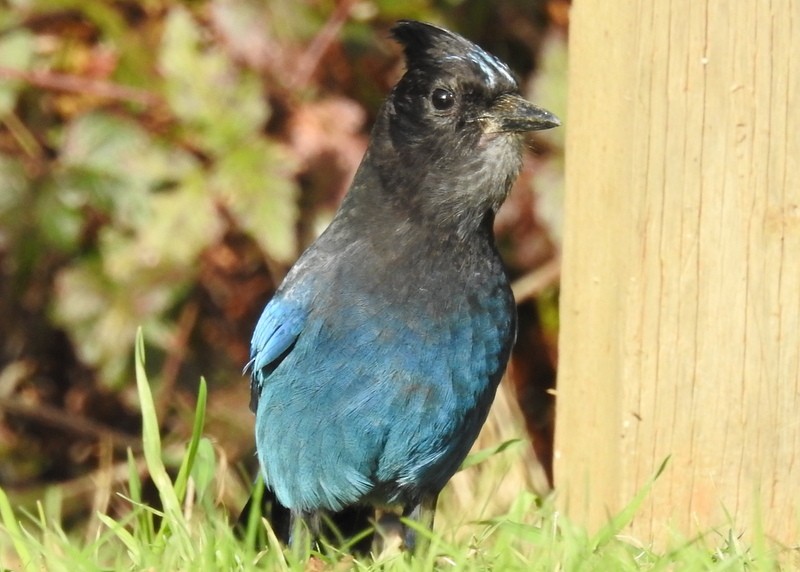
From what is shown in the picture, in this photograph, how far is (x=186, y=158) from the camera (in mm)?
3809

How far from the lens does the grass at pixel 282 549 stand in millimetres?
2375

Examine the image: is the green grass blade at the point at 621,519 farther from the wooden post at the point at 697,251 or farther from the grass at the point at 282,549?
the wooden post at the point at 697,251

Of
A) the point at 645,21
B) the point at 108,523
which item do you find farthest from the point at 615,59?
the point at 108,523

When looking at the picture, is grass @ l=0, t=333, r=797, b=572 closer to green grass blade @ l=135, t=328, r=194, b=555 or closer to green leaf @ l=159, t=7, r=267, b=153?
green grass blade @ l=135, t=328, r=194, b=555

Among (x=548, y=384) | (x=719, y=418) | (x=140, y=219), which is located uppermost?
(x=140, y=219)

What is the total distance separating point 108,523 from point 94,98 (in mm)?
1848

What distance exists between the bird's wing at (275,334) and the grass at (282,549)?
0.26 m

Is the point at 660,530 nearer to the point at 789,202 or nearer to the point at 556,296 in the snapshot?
the point at 789,202

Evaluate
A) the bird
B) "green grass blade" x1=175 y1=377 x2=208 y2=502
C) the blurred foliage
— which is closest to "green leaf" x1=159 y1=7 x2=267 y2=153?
the blurred foliage

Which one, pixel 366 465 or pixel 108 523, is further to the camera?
pixel 366 465

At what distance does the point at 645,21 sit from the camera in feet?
9.04

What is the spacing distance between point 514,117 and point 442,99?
166 mm

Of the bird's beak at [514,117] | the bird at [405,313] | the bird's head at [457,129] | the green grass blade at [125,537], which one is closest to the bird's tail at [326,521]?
the bird at [405,313]

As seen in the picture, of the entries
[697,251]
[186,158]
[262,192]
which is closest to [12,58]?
[186,158]
